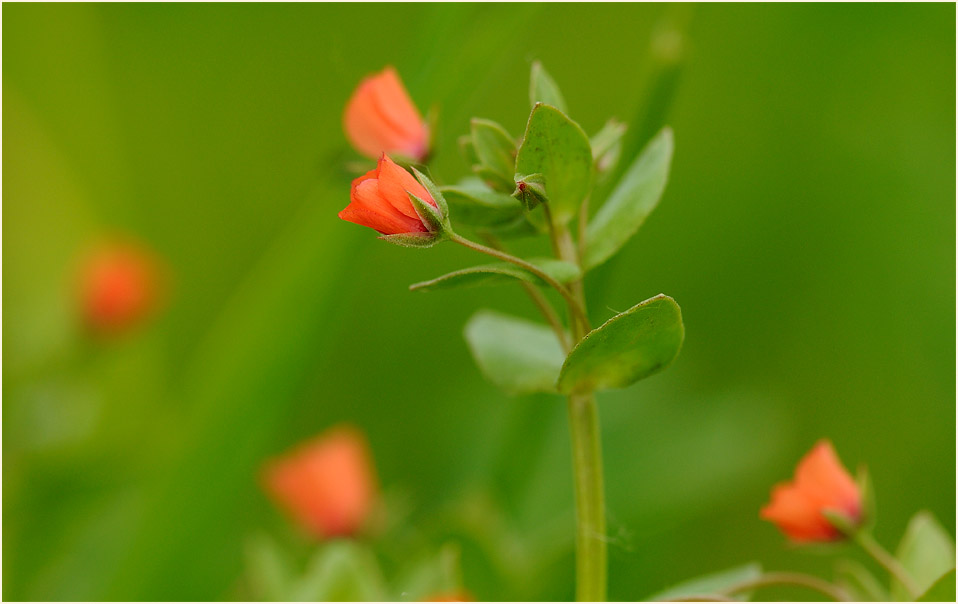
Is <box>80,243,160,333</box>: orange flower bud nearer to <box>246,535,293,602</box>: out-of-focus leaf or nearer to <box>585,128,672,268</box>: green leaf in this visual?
<box>246,535,293,602</box>: out-of-focus leaf

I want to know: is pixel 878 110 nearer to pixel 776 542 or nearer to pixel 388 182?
pixel 776 542

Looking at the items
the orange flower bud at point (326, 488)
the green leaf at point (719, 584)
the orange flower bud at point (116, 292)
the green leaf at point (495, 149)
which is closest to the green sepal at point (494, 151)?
the green leaf at point (495, 149)

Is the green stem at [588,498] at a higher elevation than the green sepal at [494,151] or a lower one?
lower

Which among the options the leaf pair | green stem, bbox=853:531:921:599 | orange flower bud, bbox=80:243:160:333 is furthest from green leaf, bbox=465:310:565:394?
orange flower bud, bbox=80:243:160:333

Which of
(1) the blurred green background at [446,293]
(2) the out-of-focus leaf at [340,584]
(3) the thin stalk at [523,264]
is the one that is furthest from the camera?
(1) the blurred green background at [446,293]

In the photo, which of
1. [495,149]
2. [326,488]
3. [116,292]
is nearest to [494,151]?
[495,149]

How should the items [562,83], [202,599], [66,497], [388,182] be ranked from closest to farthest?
[388,182], [202,599], [66,497], [562,83]

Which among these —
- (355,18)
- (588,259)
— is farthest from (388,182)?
(355,18)

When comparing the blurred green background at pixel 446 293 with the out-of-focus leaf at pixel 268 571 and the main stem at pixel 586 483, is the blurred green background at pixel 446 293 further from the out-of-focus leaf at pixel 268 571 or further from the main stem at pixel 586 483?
the main stem at pixel 586 483
